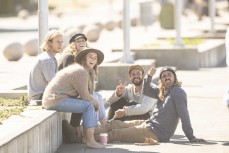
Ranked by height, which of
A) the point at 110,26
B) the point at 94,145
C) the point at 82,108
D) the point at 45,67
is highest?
the point at 110,26

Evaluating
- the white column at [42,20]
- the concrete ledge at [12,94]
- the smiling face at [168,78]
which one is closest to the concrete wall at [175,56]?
the white column at [42,20]

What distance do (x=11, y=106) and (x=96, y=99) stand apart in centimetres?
134

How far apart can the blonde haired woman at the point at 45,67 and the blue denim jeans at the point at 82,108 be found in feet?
3.03

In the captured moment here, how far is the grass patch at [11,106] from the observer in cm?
1177

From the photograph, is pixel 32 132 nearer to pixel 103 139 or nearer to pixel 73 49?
pixel 103 139

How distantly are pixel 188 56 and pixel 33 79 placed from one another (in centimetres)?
1291

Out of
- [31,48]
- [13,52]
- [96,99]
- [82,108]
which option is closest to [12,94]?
[96,99]

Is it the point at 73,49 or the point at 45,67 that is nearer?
the point at 45,67

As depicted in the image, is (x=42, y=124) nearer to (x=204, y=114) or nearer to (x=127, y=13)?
(x=204, y=114)

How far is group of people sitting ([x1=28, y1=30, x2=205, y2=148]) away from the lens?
11.9 m

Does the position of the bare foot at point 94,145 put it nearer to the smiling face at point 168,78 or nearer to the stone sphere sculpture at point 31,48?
the smiling face at point 168,78

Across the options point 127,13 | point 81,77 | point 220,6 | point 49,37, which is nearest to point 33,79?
point 49,37

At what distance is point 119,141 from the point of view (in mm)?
12617

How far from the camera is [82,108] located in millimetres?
11898
